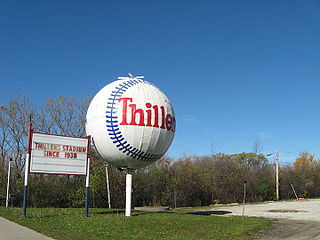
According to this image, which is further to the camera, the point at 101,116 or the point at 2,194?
the point at 2,194

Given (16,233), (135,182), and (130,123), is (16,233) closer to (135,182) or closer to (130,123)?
(130,123)

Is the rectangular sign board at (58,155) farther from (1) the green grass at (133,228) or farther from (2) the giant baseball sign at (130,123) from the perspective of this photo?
(1) the green grass at (133,228)

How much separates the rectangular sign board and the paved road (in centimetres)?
261

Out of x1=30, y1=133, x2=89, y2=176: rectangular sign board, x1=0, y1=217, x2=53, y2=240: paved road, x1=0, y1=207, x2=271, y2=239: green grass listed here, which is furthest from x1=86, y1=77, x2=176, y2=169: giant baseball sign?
x1=0, y1=217, x2=53, y2=240: paved road

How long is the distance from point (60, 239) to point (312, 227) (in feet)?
30.8

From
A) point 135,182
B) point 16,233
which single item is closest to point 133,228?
point 16,233

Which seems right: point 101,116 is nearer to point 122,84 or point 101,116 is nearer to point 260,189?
point 122,84

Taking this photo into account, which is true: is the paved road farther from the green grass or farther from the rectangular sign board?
the rectangular sign board

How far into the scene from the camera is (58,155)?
1256 centimetres

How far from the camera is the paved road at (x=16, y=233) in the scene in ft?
26.5

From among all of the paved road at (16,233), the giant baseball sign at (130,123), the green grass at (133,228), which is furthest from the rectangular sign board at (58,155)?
the paved road at (16,233)

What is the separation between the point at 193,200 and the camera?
93.9 ft

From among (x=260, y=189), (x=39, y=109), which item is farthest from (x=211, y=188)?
(x=39, y=109)

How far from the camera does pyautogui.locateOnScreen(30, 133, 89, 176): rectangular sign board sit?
1216 centimetres
